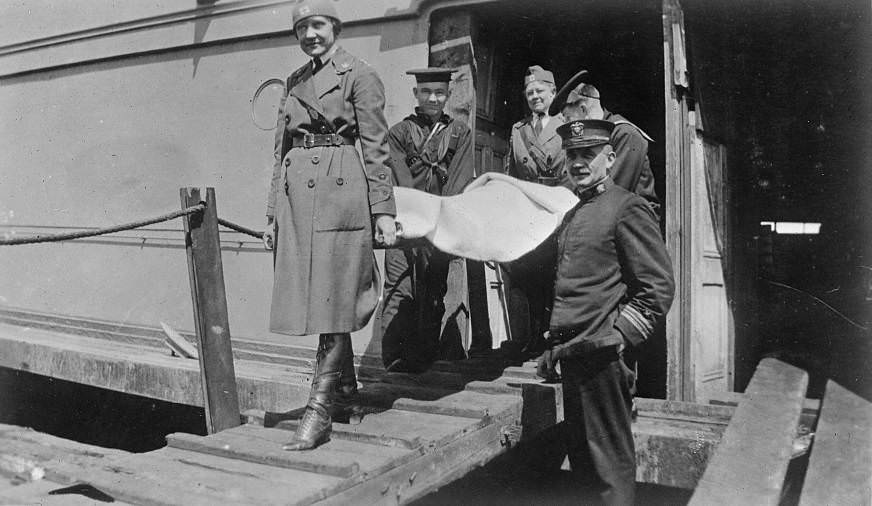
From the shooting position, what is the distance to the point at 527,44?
702 cm

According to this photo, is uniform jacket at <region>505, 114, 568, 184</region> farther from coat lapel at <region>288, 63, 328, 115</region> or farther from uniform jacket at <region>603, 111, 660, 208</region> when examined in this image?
coat lapel at <region>288, 63, 328, 115</region>

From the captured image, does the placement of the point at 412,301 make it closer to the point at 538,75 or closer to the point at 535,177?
the point at 535,177

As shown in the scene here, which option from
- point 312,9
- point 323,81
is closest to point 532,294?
point 323,81

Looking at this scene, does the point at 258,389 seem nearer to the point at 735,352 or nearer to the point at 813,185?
the point at 735,352

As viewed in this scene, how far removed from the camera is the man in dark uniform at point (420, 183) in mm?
4902

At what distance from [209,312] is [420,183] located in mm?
1768

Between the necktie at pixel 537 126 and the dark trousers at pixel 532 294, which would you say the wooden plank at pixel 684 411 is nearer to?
the dark trousers at pixel 532 294

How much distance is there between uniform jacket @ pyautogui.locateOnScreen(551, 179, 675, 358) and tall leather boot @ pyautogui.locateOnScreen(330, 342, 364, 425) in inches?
40.5

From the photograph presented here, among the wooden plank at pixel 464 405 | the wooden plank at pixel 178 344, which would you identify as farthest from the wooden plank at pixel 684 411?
the wooden plank at pixel 178 344

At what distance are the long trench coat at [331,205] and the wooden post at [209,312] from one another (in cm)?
74

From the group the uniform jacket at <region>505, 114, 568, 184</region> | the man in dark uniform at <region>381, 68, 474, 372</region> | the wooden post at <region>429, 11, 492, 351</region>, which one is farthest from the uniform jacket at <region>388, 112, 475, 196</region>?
the wooden post at <region>429, 11, 492, 351</region>

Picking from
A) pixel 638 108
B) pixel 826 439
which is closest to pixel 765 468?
pixel 826 439

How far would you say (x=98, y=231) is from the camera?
11.4 ft

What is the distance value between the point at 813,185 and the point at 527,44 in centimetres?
470
